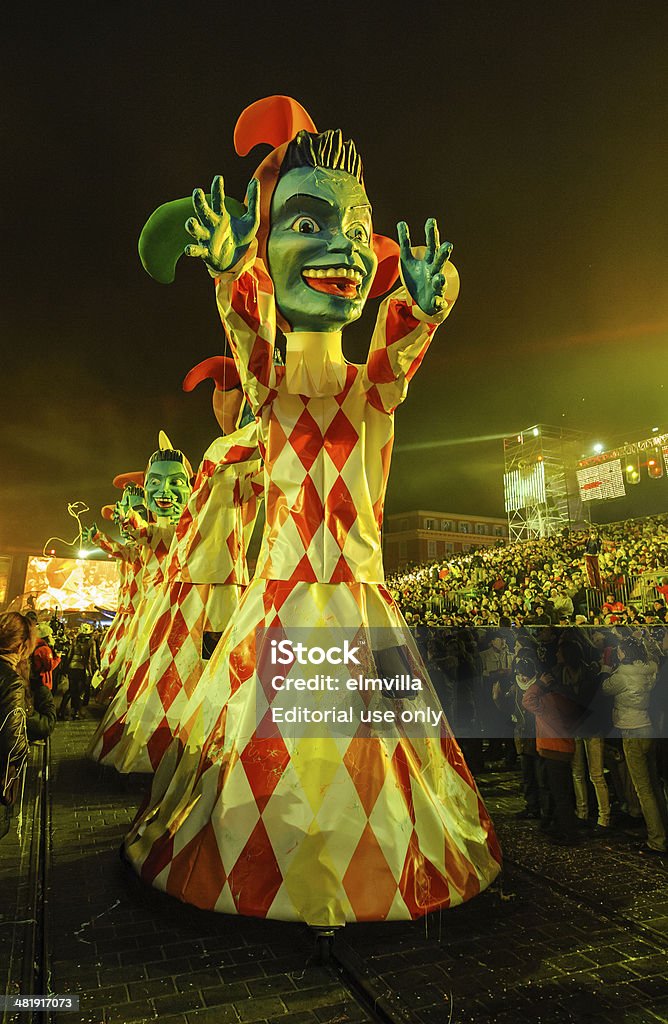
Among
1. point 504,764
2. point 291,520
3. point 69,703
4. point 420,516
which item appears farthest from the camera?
point 420,516

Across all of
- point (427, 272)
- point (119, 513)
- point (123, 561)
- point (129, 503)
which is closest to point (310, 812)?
point (427, 272)

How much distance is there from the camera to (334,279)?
2.85 metres

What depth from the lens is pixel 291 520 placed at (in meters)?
2.81

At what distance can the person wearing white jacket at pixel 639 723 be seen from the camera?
3.90 meters

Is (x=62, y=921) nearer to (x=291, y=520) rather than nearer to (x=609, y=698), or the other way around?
(x=291, y=520)

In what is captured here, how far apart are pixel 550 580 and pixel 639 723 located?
6.84 metres

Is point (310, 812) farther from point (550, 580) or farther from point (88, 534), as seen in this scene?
point (550, 580)

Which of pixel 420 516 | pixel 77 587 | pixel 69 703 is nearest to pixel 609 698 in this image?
pixel 69 703

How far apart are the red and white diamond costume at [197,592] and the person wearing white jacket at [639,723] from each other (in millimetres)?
2638

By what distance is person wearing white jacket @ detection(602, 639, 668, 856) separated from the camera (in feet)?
12.8

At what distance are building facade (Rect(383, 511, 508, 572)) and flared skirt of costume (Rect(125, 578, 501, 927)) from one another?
18.5 meters

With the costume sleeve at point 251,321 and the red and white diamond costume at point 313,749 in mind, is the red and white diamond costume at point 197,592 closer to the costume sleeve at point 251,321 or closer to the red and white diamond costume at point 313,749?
the red and white diamond costume at point 313,749

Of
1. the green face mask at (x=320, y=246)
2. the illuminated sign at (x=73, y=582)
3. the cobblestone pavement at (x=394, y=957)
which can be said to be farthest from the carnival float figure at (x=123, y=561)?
the illuminated sign at (x=73, y=582)

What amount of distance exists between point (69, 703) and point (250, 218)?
9.64 metres
